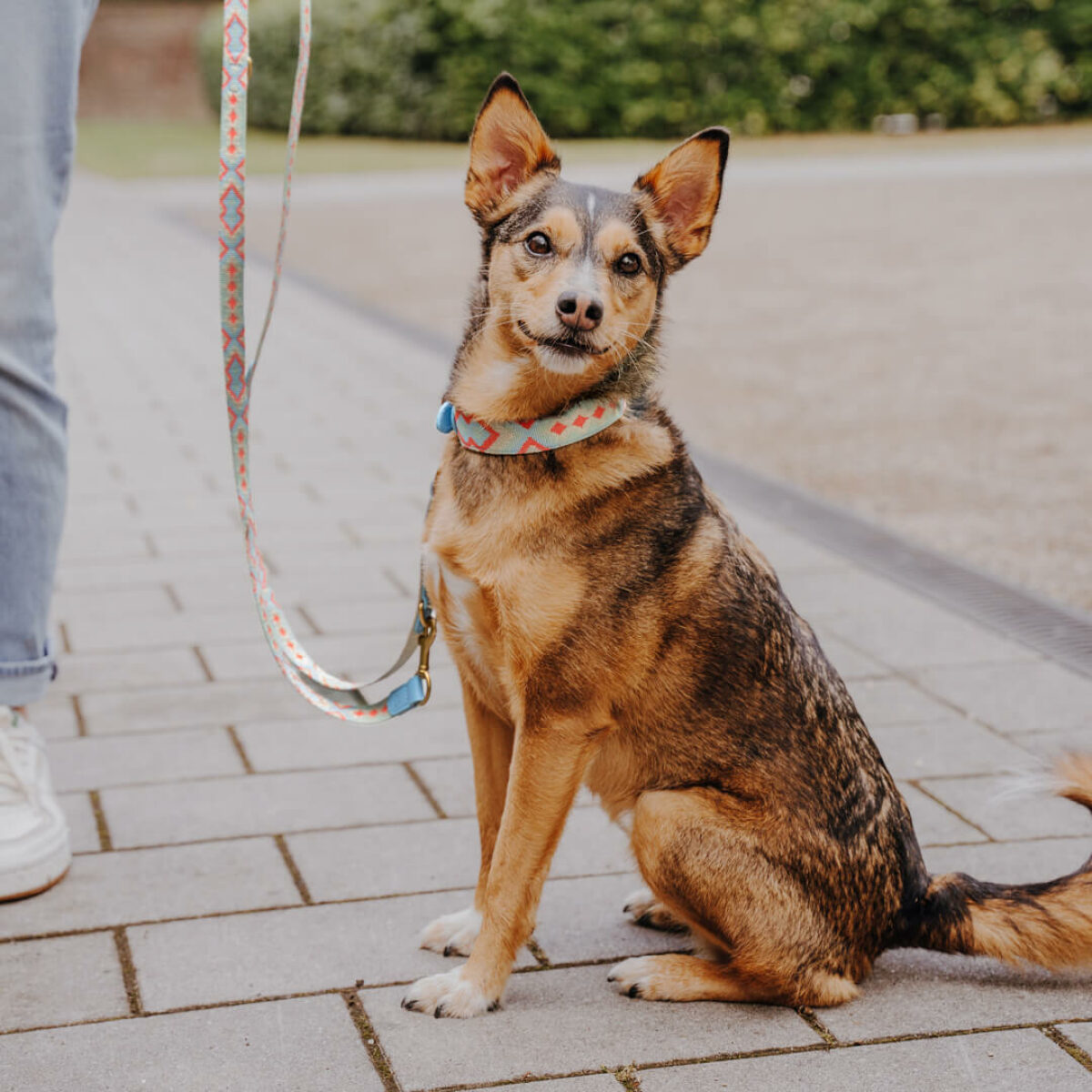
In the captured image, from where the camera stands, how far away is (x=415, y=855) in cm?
325

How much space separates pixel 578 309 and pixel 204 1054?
137 centimetres

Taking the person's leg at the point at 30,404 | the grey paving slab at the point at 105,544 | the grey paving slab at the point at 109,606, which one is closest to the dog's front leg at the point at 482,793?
the person's leg at the point at 30,404

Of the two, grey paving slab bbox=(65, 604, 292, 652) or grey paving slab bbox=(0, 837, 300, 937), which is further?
grey paving slab bbox=(65, 604, 292, 652)

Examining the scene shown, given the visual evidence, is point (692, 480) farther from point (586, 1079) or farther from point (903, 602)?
point (903, 602)

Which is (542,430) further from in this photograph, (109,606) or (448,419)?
(109,606)

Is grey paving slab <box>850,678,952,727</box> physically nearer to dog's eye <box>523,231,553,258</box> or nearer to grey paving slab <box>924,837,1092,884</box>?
grey paving slab <box>924,837,1092,884</box>

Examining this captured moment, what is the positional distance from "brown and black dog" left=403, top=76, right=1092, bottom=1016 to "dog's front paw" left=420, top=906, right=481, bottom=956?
20 millimetres

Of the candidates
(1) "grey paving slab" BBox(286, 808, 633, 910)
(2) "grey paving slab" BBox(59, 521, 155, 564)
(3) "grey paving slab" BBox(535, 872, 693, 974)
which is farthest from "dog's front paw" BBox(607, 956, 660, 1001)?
(2) "grey paving slab" BBox(59, 521, 155, 564)

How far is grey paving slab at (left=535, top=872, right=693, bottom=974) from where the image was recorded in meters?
2.88

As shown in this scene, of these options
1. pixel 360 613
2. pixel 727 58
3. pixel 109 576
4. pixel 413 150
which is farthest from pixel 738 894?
pixel 727 58

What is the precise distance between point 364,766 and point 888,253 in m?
10.7

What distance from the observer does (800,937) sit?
261 cm

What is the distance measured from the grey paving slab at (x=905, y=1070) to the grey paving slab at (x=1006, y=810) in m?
0.86

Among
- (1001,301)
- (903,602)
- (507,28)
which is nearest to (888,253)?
(1001,301)
